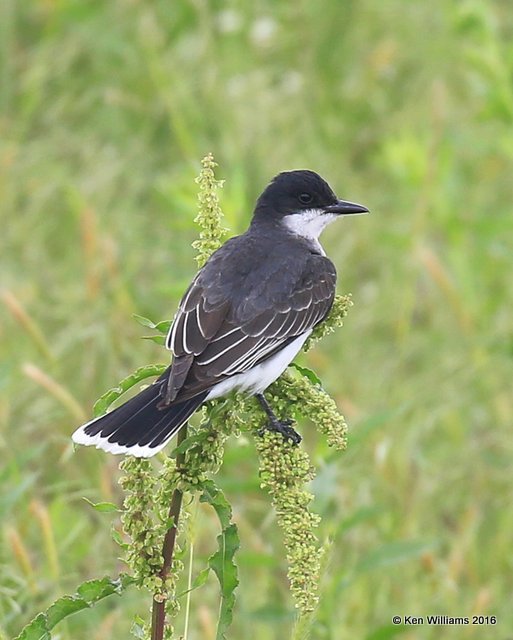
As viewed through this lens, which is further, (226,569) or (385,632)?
(385,632)

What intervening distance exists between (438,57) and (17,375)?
4.97 metres

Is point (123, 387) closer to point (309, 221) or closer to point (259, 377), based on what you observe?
point (259, 377)

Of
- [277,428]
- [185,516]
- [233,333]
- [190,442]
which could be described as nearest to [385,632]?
[233,333]

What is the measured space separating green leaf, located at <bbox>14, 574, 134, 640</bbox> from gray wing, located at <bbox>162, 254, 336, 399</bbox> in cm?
81

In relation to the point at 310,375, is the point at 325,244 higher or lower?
higher

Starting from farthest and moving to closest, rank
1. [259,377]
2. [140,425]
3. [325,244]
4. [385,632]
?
[325,244] < [385,632] < [259,377] < [140,425]

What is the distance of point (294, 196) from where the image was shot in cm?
557

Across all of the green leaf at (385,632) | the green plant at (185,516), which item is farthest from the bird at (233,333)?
the green leaf at (385,632)

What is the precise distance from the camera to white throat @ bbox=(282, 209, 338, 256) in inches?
216

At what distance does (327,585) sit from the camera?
486cm

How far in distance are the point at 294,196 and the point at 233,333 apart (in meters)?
1.36

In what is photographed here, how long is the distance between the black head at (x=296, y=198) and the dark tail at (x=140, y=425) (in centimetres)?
174

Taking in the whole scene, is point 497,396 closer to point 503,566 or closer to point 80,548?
point 503,566

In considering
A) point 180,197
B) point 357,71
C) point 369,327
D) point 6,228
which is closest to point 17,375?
point 180,197
